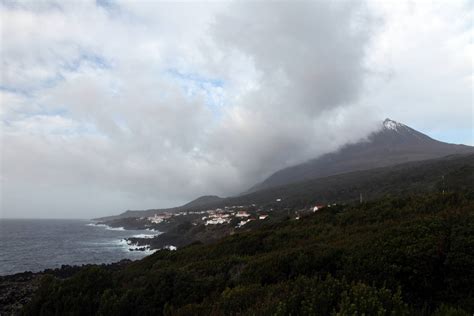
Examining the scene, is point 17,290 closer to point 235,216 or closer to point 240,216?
point 240,216

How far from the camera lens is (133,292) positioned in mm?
10117

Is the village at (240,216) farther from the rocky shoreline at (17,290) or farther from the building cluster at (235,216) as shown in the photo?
the rocky shoreline at (17,290)

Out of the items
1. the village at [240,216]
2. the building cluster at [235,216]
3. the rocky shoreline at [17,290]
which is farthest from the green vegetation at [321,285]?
the building cluster at [235,216]

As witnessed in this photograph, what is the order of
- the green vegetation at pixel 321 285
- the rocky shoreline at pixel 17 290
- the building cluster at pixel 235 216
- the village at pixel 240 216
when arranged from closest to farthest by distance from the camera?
the green vegetation at pixel 321 285 < the rocky shoreline at pixel 17 290 < the village at pixel 240 216 < the building cluster at pixel 235 216

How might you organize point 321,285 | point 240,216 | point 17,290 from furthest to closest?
point 240,216 → point 17,290 → point 321,285

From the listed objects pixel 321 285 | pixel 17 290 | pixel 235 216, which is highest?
pixel 321 285

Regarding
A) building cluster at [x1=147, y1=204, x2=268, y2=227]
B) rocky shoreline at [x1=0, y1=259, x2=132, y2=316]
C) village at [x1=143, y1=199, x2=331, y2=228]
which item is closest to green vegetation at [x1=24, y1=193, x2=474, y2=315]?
rocky shoreline at [x1=0, y1=259, x2=132, y2=316]

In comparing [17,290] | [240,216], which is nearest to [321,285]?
[17,290]

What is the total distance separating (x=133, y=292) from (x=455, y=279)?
889 centimetres

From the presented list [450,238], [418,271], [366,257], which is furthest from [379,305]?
[450,238]

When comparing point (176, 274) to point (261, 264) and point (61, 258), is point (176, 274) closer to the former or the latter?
point (261, 264)

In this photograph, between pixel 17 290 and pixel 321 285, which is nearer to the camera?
pixel 321 285

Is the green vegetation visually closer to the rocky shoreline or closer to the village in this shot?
the rocky shoreline

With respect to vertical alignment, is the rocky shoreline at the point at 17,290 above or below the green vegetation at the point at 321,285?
below
